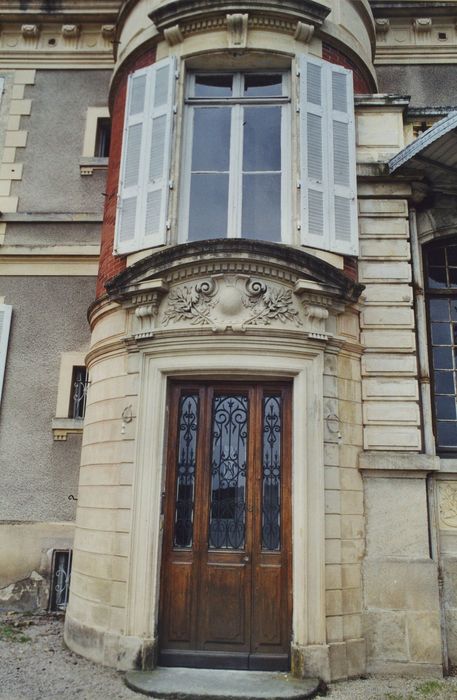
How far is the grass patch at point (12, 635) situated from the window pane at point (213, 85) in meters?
6.80

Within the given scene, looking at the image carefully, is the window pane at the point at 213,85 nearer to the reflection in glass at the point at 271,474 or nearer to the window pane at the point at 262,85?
the window pane at the point at 262,85

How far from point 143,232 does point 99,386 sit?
1868 mm

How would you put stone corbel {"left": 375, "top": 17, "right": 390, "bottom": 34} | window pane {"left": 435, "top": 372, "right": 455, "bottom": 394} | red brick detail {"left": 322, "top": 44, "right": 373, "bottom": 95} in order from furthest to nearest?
stone corbel {"left": 375, "top": 17, "right": 390, "bottom": 34}
red brick detail {"left": 322, "top": 44, "right": 373, "bottom": 95}
window pane {"left": 435, "top": 372, "right": 455, "bottom": 394}

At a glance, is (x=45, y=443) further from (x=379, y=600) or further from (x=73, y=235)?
(x=379, y=600)

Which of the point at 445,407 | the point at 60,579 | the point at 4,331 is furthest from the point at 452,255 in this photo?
the point at 60,579

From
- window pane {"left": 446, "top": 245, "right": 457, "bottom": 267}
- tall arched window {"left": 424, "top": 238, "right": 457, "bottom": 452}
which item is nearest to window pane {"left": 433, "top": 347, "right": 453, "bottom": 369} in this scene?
tall arched window {"left": 424, "top": 238, "right": 457, "bottom": 452}

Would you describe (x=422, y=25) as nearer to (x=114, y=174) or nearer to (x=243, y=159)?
(x=243, y=159)

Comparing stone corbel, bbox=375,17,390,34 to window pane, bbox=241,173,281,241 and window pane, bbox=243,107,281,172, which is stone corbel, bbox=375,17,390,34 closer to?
window pane, bbox=243,107,281,172

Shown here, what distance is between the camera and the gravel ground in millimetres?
4938

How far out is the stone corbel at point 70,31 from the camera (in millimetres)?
9984

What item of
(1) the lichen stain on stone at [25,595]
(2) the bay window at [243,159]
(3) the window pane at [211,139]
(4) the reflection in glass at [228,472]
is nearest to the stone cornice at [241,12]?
(2) the bay window at [243,159]

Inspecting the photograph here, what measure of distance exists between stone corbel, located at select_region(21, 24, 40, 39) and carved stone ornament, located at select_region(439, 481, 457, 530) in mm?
9861

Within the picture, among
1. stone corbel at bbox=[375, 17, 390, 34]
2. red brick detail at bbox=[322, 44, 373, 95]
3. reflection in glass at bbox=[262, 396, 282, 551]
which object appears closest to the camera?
reflection in glass at bbox=[262, 396, 282, 551]

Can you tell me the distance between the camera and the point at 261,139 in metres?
6.95
